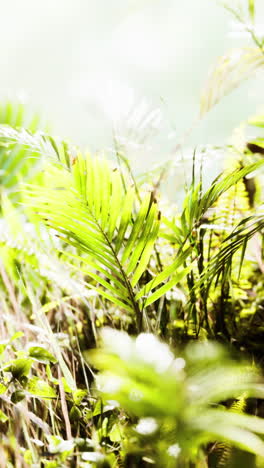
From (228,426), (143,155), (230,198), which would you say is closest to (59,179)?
(143,155)

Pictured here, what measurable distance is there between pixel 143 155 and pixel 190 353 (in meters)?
0.66

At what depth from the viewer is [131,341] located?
0.38 meters

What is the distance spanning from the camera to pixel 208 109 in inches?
34.0

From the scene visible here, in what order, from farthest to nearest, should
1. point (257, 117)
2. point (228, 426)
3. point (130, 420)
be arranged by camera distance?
point (257, 117), point (130, 420), point (228, 426)

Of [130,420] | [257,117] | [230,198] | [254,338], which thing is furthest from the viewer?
[230,198]

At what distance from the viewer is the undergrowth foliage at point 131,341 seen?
1.26 feet

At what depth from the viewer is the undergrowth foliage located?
385 millimetres

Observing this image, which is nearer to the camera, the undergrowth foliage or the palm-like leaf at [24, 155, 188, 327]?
the undergrowth foliage

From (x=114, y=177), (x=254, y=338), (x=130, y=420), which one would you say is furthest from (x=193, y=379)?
(x=254, y=338)

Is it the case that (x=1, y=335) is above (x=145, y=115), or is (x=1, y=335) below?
below

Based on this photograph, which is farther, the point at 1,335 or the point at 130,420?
the point at 1,335

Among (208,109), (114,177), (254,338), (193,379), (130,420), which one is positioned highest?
(208,109)

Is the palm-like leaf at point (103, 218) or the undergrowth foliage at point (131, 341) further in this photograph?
the palm-like leaf at point (103, 218)

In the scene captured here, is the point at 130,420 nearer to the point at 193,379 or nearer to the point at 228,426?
the point at 193,379
